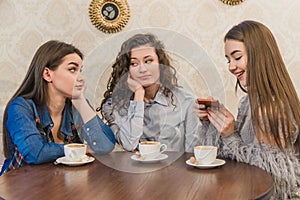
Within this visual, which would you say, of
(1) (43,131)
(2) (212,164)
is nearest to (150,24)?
(1) (43,131)

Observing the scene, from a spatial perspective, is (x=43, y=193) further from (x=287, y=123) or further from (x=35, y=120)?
(x=287, y=123)

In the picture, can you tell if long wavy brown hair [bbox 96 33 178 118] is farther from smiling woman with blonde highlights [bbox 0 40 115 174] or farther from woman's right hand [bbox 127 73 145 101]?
smiling woman with blonde highlights [bbox 0 40 115 174]

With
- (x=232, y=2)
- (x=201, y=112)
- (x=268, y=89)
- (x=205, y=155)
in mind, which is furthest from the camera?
(x=232, y=2)

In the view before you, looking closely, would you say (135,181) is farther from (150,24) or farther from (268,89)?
(150,24)

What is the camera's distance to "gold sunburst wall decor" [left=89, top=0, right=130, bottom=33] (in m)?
2.71

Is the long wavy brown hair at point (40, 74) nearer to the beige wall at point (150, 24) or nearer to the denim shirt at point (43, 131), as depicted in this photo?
the denim shirt at point (43, 131)

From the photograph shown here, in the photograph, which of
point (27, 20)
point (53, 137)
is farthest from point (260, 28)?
point (27, 20)

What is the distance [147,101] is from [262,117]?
1.86ft

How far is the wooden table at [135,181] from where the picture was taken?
116cm

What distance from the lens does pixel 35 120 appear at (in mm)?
1752

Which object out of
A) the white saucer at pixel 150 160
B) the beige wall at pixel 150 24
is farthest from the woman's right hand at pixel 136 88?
the beige wall at pixel 150 24

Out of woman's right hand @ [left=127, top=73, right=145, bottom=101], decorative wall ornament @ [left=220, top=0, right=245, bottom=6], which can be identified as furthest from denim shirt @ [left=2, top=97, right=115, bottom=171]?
decorative wall ornament @ [left=220, top=0, right=245, bottom=6]

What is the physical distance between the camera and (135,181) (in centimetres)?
130

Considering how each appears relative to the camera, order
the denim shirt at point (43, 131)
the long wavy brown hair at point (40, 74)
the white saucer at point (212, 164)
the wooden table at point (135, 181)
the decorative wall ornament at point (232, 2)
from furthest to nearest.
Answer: the decorative wall ornament at point (232, 2) < the long wavy brown hair at point (40, 74) < the denim shirt at point (43, 131) < the white saucer at point (212, 164) < the wooden table at point (135, 181)
